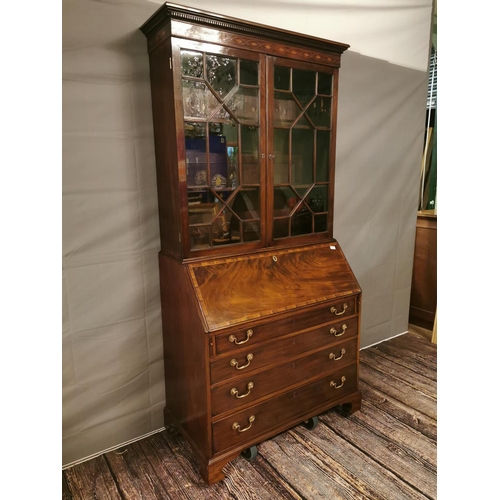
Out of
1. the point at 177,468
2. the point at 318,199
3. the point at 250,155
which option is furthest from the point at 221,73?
the point at 177,468

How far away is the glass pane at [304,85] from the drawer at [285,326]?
1.05 meters

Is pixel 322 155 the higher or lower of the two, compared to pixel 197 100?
lower

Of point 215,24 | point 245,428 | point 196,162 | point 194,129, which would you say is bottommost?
point 245,428

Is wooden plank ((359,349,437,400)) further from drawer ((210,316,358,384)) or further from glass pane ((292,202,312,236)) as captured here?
glass pane ((292,202,312,236))

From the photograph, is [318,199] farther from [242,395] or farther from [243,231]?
[242,395]

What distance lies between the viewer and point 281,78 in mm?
1821

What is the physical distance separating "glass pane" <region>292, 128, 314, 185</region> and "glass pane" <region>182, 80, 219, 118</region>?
490 mm

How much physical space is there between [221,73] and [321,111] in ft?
2.04

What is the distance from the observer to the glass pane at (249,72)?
168 cm

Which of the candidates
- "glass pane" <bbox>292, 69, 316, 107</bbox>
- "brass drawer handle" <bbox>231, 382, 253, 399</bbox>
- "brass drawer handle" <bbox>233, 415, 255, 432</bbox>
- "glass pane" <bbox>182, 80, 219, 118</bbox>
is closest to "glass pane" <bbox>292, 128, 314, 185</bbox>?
"glass pane" <bbox>292, 69, 316, 107</bbox>

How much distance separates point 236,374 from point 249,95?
126 centimetres

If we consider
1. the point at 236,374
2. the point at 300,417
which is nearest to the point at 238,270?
the point at 236,374

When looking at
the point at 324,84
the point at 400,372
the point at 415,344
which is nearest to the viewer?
the point at 324,84

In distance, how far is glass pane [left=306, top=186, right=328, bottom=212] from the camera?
81.5 inches
